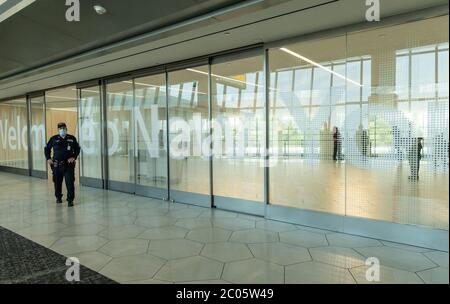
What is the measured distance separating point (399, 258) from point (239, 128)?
3.36m

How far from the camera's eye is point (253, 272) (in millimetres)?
3195

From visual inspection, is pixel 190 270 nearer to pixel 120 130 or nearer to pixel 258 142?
pixel 258 142

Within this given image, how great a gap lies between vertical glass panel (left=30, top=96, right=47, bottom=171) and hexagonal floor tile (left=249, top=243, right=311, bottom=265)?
949 cm

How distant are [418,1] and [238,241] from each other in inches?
143

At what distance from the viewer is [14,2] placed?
4746 mm

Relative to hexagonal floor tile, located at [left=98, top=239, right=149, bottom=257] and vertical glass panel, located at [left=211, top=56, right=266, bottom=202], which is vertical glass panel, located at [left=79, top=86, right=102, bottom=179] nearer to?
vertical glass panel, located at [left=211, top=56, right=266, bottom=202]

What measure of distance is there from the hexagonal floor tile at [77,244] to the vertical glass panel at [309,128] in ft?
9.17

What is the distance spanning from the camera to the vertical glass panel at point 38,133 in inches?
420

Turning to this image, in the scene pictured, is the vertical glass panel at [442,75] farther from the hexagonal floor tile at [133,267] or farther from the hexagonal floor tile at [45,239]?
the hexagonal floor tile at [45,239]

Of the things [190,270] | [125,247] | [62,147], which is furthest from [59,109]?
[190,270]

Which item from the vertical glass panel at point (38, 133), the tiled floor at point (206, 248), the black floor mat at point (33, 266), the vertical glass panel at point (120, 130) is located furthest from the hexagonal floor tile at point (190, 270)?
the vertical glass panel at point (38, 133)

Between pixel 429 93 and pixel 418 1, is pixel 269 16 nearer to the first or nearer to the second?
pixel 418 1

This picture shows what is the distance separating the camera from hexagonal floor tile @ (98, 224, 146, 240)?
4391 mm

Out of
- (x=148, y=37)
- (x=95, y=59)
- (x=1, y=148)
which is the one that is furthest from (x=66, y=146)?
(x=1, y=148)
